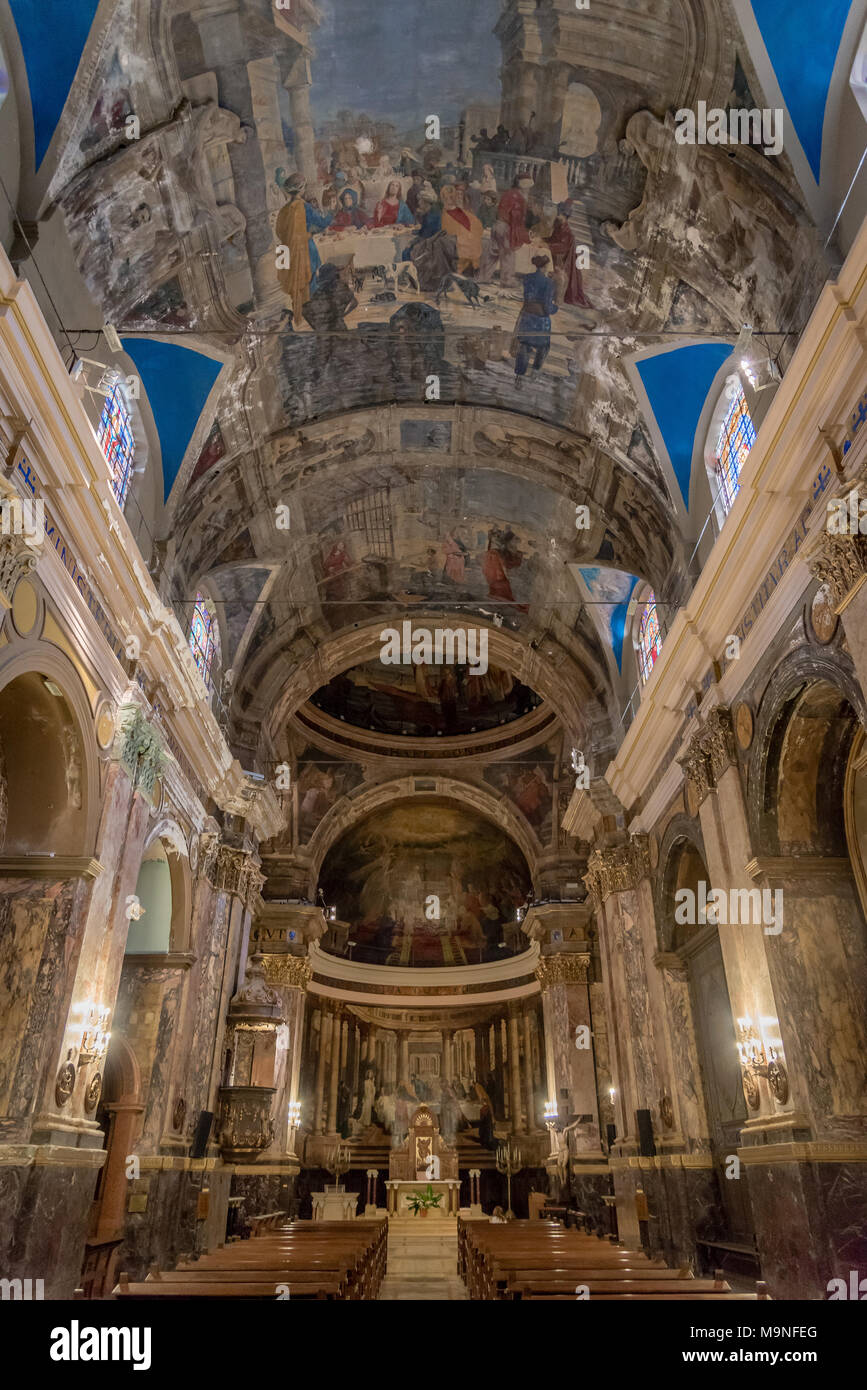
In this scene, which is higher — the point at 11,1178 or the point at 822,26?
the point at 822,26

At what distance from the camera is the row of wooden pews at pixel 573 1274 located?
264 inches

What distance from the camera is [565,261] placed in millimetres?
12898

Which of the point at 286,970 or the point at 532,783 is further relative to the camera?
the point at 532,783

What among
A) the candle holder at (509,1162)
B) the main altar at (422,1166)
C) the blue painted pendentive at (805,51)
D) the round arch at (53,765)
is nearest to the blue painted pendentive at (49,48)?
the round arch at (53,765)

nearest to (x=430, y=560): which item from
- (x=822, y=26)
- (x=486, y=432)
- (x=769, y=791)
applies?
(x=486, y=432)

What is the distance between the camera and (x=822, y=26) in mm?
9188

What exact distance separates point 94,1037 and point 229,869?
7.03 meters

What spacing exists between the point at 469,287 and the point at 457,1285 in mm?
16533

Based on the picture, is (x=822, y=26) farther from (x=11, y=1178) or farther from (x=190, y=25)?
(x=11, y=1178)

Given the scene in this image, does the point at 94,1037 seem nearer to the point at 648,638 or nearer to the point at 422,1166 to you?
the point at 648,638

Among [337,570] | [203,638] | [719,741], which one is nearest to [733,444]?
[719,741]

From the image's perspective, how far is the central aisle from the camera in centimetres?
1419

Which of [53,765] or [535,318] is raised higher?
[535,318]

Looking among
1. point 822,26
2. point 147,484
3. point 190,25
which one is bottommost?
point 147,484
